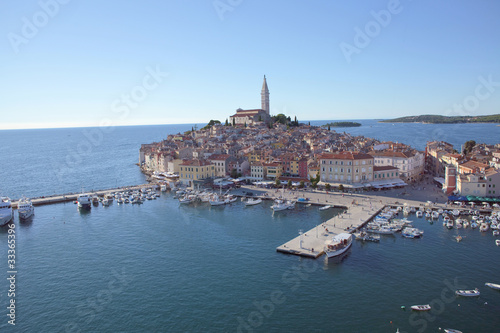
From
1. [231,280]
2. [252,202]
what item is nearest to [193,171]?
[252,202]

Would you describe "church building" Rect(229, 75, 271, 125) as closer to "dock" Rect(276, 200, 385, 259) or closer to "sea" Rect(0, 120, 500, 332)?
"dock" Rect(276, 200, 385, 259)

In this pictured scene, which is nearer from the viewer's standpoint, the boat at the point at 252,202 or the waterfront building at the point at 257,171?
the boat at the point at 252,202

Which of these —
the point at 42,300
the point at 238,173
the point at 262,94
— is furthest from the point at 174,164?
the point at 262,94

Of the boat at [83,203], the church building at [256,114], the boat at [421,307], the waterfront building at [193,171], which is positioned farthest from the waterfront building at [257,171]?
the church building at [256,114]

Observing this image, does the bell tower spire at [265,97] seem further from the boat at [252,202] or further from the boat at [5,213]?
the boat at [5,213]

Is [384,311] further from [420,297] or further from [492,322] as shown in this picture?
[492,322]

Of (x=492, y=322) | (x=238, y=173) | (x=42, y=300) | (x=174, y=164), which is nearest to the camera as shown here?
(x=492, y=322)
